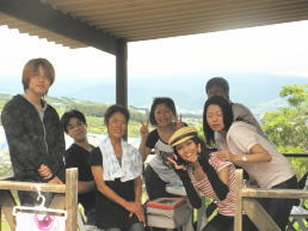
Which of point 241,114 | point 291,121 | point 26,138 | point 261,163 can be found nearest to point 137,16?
point 241,114

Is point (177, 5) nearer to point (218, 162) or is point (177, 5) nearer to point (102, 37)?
point (102, 37)

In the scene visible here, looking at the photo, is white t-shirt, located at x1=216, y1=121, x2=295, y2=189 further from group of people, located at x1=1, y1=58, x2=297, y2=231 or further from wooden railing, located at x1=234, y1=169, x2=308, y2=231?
wooden railing, located at x1=234, y1=169, x2=308, y2=231

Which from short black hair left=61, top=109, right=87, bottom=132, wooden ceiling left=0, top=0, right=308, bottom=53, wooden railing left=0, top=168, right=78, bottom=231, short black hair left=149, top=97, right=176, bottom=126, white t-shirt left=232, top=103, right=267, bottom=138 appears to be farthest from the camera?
wooden ceiling left=0, top=0, right=308, bottom=53

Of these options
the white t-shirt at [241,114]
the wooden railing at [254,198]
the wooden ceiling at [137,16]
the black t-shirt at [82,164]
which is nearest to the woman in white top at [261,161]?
the white t-shirt at [241,114]

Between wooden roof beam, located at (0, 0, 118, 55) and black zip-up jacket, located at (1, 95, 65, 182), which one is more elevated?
wooden roof beam, located at (0, 0, 118, 55)

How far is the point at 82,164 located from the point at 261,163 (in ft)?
4.67

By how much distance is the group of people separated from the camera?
2.10 meters

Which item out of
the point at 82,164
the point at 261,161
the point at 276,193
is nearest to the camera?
the point at 276,193

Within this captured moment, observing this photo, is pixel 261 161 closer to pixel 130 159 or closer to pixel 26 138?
pixel 130 159

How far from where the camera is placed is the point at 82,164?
2881 mm

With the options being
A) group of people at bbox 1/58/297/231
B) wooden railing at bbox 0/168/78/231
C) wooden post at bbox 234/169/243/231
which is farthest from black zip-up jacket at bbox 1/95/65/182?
wooden post at bbox 234/169/243/231

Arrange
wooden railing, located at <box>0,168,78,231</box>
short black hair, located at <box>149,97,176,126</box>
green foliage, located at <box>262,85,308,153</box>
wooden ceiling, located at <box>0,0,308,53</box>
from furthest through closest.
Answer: green foliage, located at <box>262,85,308,153</box>, wooden ceiling, located at <box>0,0,308,53</box>, short black hair, located at <box>149,97,176,126</box>, wooden railing, located at <box>0,168,78,231</box>

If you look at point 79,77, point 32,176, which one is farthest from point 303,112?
point 32,176

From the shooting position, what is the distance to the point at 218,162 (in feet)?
7.09
